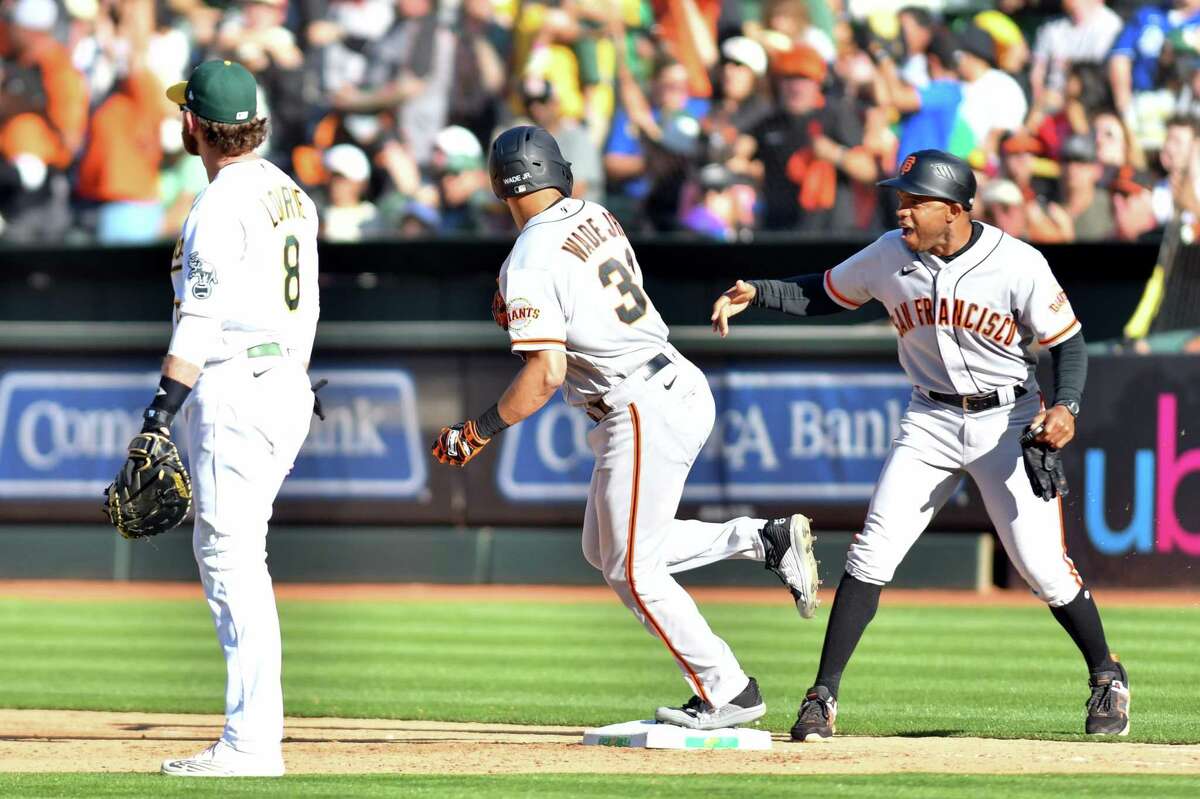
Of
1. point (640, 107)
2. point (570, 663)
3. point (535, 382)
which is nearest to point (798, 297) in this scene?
point (535, 382)

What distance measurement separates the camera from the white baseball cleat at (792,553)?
20.9 feet

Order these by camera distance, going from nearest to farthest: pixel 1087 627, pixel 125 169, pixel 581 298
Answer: pixel 581 298 → pixel 1087 627 → pixel 125 169

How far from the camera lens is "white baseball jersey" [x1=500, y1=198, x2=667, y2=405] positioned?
5941 millimetres

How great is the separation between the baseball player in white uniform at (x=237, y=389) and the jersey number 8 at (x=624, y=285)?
1.02 metres

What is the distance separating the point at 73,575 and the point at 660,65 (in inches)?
223

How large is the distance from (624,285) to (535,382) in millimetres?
509

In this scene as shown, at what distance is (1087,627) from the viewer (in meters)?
6.71

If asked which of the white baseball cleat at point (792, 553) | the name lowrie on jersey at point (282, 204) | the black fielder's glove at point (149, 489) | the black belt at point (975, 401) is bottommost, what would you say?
the white baseball cleat at point (792, 553)

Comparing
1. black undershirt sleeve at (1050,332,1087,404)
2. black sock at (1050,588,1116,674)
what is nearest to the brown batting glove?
black undershirt sleeve at (1050,332,1087,404)

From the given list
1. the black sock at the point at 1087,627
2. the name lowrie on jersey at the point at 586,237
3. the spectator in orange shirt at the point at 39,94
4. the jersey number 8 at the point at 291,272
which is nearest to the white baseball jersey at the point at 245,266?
the jersey number 8 at the point at 291,272

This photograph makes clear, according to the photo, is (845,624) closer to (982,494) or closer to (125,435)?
(982,494)

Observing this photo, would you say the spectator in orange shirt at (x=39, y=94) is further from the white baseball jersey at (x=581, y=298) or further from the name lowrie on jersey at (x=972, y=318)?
the name lowrie on jersey at (x=972, y=318)

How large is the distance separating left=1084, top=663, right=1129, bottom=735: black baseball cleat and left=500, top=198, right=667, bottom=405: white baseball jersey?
1.99 m

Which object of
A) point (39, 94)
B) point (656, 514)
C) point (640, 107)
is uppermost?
point (39, 94)
